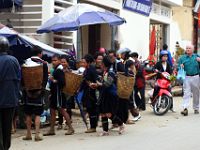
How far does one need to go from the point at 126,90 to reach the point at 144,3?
12901mm

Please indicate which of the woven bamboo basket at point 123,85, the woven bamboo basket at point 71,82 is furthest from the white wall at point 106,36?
the woven bamboo basket at point 123,85

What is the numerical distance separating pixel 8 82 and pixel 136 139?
11.0ft

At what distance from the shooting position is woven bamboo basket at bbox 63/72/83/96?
10805 millimetres

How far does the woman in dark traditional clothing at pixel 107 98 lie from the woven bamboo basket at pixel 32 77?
4.70 ft

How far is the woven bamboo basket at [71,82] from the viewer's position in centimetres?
1080

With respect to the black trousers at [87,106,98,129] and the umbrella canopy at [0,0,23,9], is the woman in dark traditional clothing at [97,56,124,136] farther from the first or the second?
the umbrella canopy at [0,0,23,9]

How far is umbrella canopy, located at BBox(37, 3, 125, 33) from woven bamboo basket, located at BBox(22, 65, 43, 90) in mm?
3901

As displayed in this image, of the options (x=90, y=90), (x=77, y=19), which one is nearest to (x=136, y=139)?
(x=90, y=90)

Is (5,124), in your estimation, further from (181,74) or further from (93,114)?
(181,74)

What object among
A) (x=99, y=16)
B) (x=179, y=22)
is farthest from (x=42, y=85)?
(x=179, y=22)

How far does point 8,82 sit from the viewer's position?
780 centimetres

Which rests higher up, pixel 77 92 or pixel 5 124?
pixel 77 92

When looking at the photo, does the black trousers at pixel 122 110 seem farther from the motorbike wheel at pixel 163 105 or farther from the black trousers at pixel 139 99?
the motorbike wheel at pixel 163 105

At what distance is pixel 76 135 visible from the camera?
35.4 feet
